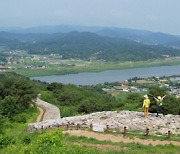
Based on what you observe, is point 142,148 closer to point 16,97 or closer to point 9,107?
point 9,107

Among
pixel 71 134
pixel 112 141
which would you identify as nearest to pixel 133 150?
pixel 112 141

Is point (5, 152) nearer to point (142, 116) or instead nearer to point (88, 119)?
point (88, 119)

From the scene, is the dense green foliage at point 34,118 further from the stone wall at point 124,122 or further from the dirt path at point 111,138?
the stone wall at point 124,122

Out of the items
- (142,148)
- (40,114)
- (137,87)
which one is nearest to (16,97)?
(40,114)

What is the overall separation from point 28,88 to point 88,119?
42.4 ft

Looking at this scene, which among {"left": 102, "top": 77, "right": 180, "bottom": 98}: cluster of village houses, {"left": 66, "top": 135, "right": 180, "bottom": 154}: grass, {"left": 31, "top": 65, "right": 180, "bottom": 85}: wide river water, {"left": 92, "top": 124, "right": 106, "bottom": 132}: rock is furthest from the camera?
{"left": 31, "top": 65, "right": 180, "bottom": 85}: wide river water

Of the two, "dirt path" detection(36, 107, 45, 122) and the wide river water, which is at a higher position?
"dirt path" detection(36, 107, 45, 122)

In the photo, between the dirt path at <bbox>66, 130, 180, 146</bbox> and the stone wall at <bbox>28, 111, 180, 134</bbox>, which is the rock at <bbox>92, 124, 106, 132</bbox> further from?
the dirt path at <bbox>66, 130, 180, 146</bbox>

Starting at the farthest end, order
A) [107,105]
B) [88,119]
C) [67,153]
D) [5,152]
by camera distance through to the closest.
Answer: [107,105], [88,119], [5,152], [67,153]

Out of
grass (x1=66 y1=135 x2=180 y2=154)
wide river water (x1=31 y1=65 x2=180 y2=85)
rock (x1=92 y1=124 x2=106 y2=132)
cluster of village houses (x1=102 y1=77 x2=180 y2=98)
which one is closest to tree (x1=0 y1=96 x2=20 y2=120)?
rock (x1=92 y1=124 x2=106 y2=132)

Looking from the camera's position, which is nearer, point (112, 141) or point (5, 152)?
point (5, 152)

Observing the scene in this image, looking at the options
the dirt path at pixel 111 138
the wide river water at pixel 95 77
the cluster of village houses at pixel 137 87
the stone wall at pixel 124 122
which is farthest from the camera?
the wide river water at pixel 95 77

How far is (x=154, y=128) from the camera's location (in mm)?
22203

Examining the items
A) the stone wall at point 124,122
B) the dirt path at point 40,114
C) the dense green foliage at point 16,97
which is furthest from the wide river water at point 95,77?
the stone wall at point 124,122
